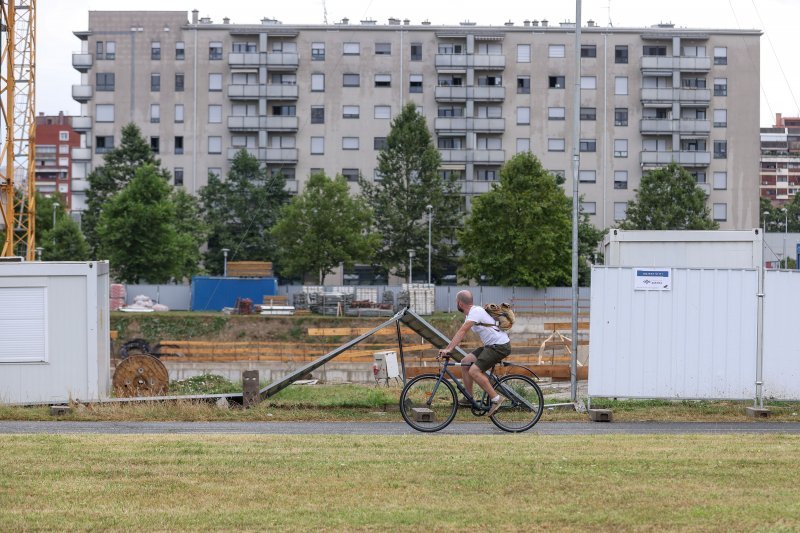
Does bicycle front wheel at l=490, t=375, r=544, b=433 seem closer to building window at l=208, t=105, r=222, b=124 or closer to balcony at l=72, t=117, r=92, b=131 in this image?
building window at l=208, t=105, r=222, b=124

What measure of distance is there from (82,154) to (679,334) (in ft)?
279

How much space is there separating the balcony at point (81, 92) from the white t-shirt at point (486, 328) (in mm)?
86242

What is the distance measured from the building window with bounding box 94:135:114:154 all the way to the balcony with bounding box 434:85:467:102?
26.5 meters

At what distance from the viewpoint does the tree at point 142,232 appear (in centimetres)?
7331

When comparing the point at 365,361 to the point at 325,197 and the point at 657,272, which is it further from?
the point at 325,197

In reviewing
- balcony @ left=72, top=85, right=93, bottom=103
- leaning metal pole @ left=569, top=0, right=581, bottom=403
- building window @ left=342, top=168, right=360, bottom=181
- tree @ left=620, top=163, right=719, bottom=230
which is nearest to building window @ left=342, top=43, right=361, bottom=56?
building window @ left=342, top=168, right=360, bottom=181

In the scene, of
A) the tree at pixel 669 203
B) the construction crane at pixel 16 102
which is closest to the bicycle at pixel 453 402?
the construction crane at pixel 16 102

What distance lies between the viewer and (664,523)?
27.2 ft

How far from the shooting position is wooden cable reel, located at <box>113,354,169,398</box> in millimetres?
21516

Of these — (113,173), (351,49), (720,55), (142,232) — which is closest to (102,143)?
(113,173)

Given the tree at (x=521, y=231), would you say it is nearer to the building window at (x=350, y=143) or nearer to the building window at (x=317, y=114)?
the building window at (x=350, y=143)

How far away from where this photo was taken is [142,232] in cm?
7375

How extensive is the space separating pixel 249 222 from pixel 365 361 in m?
51.4

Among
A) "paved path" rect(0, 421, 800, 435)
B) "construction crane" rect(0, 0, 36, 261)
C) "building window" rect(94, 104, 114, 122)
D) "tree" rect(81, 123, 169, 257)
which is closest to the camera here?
"paved path" rect(0, 421, 800, 435)
